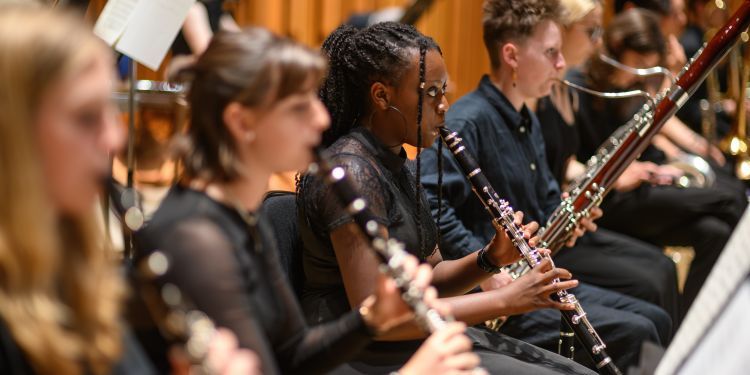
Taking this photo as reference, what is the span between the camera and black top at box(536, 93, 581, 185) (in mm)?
2775

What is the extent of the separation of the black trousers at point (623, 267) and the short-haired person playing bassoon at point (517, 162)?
21cm

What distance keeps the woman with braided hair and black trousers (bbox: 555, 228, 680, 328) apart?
812 mm

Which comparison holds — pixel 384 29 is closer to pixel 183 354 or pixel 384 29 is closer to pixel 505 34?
pixel 505 34

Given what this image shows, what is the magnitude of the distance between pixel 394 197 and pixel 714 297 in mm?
688

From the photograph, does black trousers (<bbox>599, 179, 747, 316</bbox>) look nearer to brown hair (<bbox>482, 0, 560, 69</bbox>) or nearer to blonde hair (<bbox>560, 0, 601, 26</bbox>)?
blonde hair (<bbox>560, 0, 601, 26</bbox>)

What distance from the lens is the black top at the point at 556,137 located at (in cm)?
278

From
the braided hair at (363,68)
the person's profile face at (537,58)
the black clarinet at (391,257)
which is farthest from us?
the person's profile face at (537,58)

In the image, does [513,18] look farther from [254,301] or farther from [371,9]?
[371,9]

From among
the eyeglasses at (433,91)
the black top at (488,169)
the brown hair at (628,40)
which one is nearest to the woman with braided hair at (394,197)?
the eyeglasses at (433,91)

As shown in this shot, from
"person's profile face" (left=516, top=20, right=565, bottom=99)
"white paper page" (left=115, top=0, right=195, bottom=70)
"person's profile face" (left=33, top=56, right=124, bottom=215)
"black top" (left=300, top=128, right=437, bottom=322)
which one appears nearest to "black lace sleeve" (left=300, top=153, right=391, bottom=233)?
"black top" (left=300, top=128, right=437, bottom=322)

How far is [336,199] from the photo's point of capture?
1.58m

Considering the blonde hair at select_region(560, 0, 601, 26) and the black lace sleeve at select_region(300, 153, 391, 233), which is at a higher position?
the blonde hair at select_region(560, 0, 601, 26)

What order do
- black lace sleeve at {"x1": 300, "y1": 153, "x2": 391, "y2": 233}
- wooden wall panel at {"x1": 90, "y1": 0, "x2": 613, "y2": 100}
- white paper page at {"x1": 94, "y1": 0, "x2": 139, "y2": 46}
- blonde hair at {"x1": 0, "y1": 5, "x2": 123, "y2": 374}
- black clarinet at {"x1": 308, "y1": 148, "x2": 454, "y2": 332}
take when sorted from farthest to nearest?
wooden wall panel at {"x1": 90, "y1": 0, "x2": 613, "y2": 100} < white paper page at {"x1": 94, "y1": 0, "x2": 139, "y2": 46} < black lace sleeve at {"x1": 300, "y1": 153, "x2": 391, "y2": 233} < black clarinet at {"x1": 308, "y1": 148, "x2": 454, "y2": 332} < blonde hair at {"x1": 0, "y1": 5, "x2": 123, "y2": 374}

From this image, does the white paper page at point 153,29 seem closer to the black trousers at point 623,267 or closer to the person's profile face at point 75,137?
the person's profile face at point 75,137
